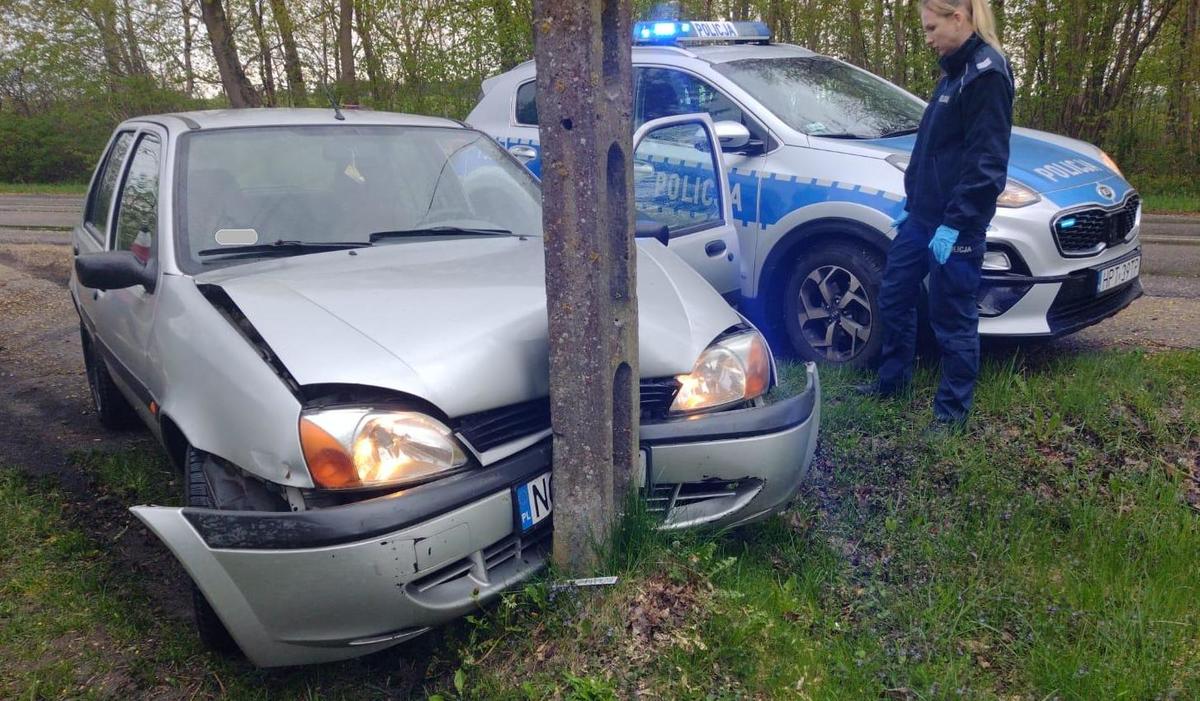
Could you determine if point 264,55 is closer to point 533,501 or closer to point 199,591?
point 199,591

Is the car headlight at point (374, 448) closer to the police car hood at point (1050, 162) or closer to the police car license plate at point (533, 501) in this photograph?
the police car license plate at point (533, 501)

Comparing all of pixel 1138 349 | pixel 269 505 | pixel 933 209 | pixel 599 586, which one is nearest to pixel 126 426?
pixel 269 505

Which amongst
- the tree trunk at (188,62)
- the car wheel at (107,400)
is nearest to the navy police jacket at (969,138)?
the car wheel at (107,400)

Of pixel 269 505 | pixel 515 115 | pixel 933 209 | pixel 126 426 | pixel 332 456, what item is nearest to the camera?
pixel 332 456

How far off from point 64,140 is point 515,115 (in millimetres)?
24259

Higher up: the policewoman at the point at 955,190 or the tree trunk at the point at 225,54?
the tree trunk at the point at 225,54

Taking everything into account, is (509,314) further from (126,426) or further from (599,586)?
(126,426)

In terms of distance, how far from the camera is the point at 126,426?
16.7 ft

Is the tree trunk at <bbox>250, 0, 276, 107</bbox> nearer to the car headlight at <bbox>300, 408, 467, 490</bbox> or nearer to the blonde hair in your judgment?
the blonde hair

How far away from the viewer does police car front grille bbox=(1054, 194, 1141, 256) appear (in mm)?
4559

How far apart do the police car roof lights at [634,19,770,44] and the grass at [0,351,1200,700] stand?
3.34 metres

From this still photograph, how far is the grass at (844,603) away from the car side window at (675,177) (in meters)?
1.76

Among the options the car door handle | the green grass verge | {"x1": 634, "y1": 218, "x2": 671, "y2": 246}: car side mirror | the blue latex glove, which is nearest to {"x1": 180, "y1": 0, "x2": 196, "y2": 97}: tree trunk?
the green grass verge

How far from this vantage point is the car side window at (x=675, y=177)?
5238 mm
